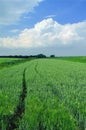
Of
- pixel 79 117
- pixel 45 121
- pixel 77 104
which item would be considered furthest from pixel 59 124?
pixel 77 104

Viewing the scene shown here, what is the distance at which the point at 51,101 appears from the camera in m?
12.4

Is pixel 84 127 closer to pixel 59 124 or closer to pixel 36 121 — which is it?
pixel 59 124

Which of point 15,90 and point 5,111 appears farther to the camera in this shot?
point 15,90

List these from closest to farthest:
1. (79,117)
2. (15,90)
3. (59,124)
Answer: (59,124), (79,117), (15,90)

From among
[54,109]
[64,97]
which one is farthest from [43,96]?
[54,109]

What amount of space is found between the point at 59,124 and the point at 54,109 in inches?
57.1

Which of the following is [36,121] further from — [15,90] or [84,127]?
[15,90]

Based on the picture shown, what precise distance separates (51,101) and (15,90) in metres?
4.17

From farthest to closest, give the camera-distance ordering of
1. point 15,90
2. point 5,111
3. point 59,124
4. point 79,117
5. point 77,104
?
point 15,90 → point 77,104 → point 5,111 → point 79,117 → point 59,124

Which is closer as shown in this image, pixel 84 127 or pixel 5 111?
pixel 84 127

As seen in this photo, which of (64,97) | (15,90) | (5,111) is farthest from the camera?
(15,90)

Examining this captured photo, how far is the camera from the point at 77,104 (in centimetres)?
1184

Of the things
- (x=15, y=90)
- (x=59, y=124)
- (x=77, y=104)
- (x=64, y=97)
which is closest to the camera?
(x=59, y=124)

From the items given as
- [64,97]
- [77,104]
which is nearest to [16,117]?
[77,104]
